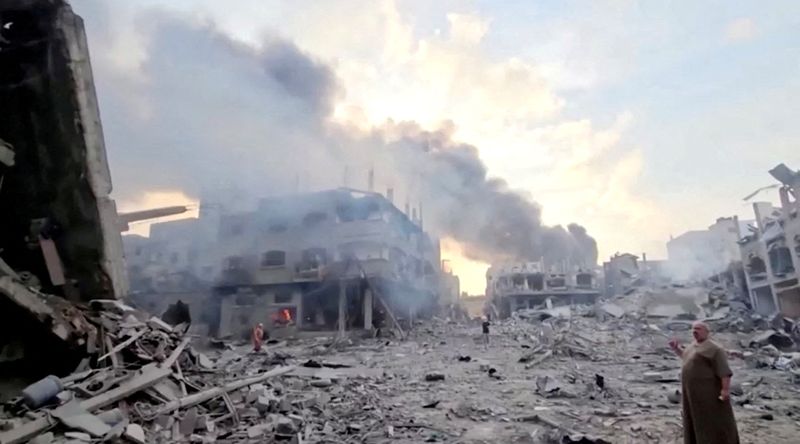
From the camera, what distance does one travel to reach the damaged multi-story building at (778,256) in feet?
84.9

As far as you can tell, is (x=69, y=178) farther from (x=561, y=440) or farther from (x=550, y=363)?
(x=550, y=363)

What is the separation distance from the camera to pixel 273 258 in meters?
31.0

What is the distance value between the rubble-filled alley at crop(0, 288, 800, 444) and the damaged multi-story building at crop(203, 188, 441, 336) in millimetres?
13935

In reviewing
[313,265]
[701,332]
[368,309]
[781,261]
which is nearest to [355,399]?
[701,332]

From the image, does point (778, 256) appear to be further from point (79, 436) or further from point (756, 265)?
point (79, 436)

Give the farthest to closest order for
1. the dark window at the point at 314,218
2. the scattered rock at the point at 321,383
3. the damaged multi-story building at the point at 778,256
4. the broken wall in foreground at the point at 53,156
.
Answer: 1. the dark window at the point at 314,218
2. the damaged multi-story building at the point at 778,256
3. the scattered rock at the point at 321,383
4. the broken wall in foreground at the point at 53,156

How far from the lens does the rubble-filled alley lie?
590 centimetres

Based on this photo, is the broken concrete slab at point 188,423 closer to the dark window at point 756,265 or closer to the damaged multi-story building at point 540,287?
the dark window at point 756,265

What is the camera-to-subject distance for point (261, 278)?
3080 centimetres

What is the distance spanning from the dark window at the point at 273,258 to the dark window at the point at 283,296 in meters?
Answer: 1.75

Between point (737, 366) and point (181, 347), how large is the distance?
14.4 m

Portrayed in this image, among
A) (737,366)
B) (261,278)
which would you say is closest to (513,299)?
(261,278)

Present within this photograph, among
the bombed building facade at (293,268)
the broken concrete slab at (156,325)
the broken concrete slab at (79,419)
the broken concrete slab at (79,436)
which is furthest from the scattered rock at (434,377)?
the bombed building facade at (293,268)

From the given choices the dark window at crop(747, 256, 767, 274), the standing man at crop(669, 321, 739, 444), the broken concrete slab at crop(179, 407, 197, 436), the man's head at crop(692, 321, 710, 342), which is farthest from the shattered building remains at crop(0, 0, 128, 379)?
the dark window at crop(747, 256, 767, 274)
